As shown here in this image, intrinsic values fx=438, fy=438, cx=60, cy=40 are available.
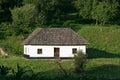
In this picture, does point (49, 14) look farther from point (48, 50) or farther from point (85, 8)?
point (48, 50)

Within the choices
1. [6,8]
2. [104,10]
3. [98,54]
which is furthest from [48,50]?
[6,8]

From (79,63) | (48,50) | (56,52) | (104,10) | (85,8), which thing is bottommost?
(56,52)

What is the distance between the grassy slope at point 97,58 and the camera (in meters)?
37.3

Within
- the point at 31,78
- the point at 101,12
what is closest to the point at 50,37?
the point at 101,12

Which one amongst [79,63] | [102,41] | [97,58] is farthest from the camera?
[102,41]

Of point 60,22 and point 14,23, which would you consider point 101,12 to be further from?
point 14,23

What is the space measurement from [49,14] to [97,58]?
23941 mm

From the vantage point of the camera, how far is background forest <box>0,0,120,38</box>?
58375 millimetres

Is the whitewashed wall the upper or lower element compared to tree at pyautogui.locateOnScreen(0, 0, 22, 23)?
lower

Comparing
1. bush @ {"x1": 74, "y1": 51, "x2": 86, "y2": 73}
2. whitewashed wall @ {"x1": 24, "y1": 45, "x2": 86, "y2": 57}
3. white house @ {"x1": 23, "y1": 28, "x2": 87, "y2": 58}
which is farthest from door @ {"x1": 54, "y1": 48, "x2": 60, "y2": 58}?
bush @ {"x1": 74, "y1": 51, "x2": 86, "y2": 73}

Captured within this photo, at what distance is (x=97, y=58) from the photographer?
148 ft

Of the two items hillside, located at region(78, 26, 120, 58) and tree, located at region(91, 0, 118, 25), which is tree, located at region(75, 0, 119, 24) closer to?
tree, located at region(91, 0, 118, 25)

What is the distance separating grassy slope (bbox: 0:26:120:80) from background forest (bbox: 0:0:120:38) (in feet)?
14.5

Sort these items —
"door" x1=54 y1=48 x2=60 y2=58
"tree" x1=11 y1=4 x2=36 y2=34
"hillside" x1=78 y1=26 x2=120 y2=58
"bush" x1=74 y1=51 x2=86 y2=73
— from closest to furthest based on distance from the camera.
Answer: "bush" x1=74 y1=51 x2=86 y2=73 → "door" x1=54 y1=48 x2=60 y2=58 → "hillside" x1=78 y1=26 x2=120 y2=58 → "tree" x1=11 y1=4 x2=36 y2=34
